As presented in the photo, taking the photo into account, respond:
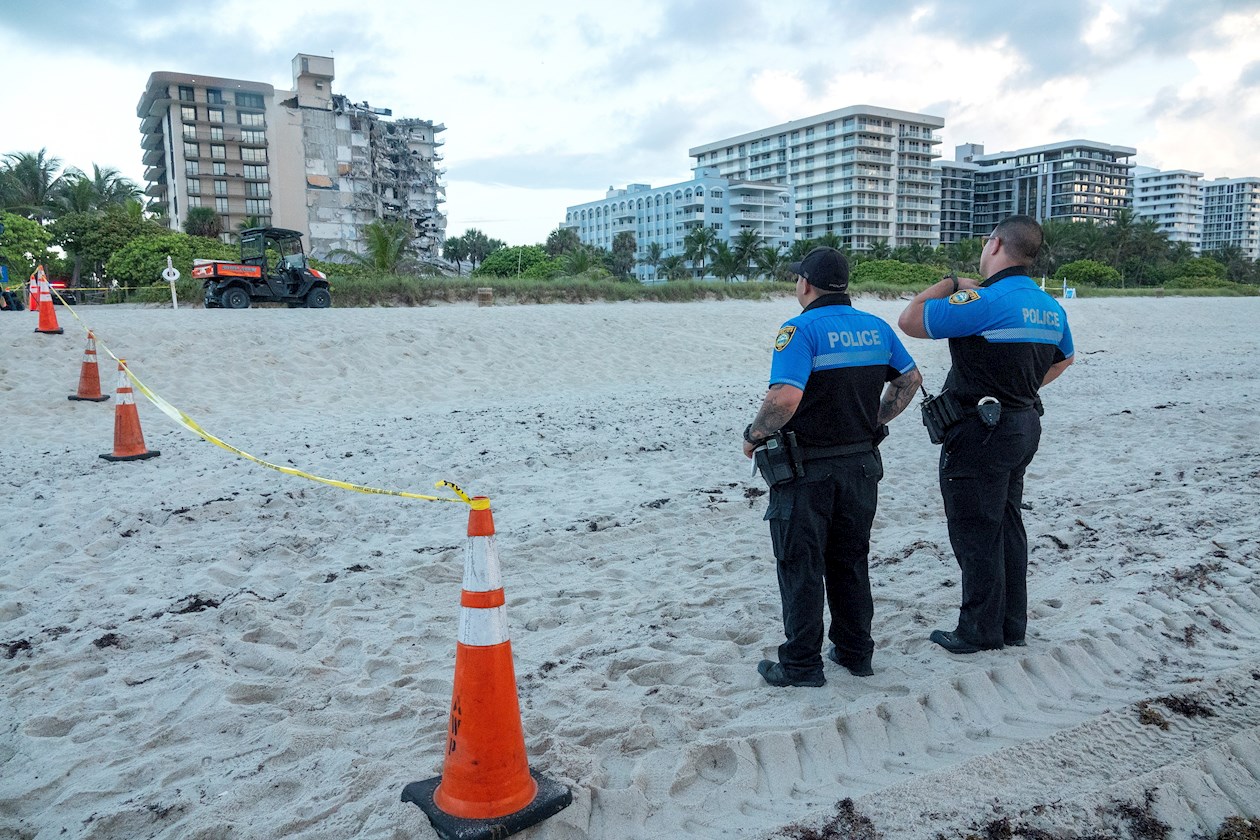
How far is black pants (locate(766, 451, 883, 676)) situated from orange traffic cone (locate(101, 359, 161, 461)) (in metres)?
6.39

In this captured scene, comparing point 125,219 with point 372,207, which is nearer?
point 125,219

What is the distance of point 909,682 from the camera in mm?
3221

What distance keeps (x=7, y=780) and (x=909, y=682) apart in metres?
3.17

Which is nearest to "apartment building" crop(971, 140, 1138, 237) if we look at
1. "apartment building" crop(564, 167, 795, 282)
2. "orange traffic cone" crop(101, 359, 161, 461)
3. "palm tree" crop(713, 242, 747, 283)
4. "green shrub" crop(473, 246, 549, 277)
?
"apartment building" crop(564, 167, 795, 282)

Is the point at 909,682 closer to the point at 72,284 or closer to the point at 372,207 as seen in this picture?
the point at 72,284

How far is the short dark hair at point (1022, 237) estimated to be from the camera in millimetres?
3330

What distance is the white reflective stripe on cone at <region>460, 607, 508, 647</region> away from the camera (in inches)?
95.1

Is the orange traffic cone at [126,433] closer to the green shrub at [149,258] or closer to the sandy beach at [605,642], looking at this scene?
the sandy beach at [605,642]

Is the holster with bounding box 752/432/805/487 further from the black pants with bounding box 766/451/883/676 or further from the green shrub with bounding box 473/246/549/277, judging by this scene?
the green shrub with bounding box 473/246/549/277

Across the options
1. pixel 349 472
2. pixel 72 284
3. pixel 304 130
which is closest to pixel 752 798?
pixel 349 472

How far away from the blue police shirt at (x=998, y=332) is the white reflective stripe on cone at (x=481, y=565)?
196 cm

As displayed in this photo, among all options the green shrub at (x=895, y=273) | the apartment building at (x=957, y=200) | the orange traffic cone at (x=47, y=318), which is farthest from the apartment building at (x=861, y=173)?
the orange traffic cone at (x=47, y=318)

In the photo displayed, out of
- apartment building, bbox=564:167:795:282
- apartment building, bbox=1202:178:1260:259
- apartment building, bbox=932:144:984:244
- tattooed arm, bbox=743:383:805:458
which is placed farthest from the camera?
apartment building, bbox=1202:178:1260:259

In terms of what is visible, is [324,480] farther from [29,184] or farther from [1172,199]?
[1172,199]
